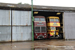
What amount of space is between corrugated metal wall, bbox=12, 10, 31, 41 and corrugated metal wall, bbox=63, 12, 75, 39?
271 inches

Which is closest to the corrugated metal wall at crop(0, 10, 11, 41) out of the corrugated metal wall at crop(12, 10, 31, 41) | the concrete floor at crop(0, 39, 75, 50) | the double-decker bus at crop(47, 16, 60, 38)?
the corrugated metal wall at crop(12, 10, 31, 41)

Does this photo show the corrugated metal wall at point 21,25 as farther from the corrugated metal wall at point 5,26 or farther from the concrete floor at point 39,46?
the concrete floor at point 39,46

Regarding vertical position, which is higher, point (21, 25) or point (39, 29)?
point (21, 25)

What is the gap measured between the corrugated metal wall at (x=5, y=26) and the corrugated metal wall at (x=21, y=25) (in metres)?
0.80

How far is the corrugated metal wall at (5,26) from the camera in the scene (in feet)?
60.7

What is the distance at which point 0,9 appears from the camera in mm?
18656

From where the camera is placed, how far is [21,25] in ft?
63.0

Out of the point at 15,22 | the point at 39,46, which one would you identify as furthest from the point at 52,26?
the point at 39,46

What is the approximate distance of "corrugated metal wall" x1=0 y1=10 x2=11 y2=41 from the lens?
1850 centimetres

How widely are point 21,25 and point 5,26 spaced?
259cm

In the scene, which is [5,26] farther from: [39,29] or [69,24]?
[69,24]

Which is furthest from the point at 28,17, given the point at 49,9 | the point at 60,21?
the point at 60,21

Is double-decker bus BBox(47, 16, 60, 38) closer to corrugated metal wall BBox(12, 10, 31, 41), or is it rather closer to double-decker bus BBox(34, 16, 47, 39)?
double-decker bus BBox(34, 16, 47, 39)

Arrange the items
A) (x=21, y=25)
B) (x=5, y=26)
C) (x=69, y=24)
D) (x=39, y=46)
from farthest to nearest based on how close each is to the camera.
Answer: (x=69, y=24), (x=21, y=25), (x=5, y=26), (x=39, y=46)
